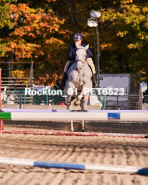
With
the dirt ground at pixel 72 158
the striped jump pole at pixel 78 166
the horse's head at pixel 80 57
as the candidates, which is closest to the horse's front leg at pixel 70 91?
the horse's head at pixel 80 57

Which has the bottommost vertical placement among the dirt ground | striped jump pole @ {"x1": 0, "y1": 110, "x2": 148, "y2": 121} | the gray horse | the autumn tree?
the dirt ground

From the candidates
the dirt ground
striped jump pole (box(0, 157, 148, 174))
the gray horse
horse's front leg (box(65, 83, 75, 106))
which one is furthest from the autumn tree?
striped jump pole (box(0, 157, 148, 174))

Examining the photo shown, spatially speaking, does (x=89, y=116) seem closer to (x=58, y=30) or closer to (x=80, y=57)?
(x=80, y=57)

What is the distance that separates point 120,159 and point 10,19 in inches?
895

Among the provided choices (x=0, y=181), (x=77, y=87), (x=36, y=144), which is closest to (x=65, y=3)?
(x=77, y=87)

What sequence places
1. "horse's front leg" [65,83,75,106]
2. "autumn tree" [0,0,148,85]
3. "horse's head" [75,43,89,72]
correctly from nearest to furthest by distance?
"horse's head" [75,43,89,72]
"horse's front leg" [65,83,75,106]
"autumn tree" [0,0,148,85]

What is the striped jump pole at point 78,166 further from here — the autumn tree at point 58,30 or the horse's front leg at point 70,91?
the autumn tree at point 58,30

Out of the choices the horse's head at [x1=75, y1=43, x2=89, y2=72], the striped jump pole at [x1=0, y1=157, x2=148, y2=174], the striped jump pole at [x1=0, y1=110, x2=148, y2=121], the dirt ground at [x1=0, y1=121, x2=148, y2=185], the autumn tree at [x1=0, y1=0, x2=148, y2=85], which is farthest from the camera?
the autumn tree at [x1=0, y1=0, x2=148, y2=85]

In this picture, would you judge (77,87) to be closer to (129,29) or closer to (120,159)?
(120,159)

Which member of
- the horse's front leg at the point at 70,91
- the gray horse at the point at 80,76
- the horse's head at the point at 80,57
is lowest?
the horse's front leg at the point at 70,91

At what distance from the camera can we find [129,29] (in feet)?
75.3

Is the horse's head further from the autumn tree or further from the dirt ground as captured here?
the autumn tree

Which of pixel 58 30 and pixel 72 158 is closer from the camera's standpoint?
pixel 72 158

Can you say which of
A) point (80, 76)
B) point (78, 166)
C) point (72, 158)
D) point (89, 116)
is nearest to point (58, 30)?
point (80, 76)
